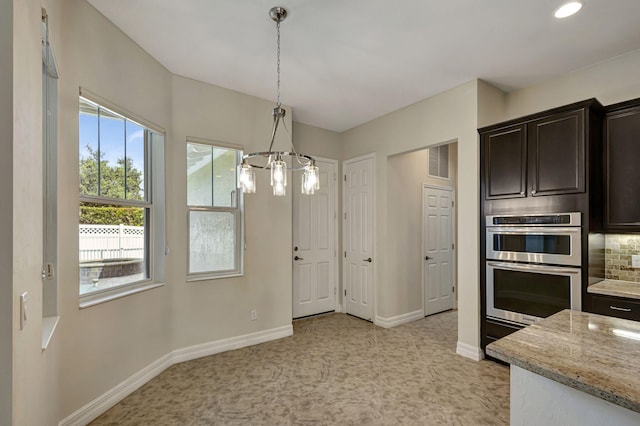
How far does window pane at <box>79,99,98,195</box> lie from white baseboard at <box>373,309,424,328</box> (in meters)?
3.64

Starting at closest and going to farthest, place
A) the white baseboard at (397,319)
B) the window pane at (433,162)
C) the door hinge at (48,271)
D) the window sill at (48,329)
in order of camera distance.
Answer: the window sill at (48,329), the door hinge at (48,271), the white baseboard at (397,319), the window pane at (433,162)

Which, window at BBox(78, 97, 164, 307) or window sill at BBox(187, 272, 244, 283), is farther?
window sill at BBox(187, 272, 244, 283)

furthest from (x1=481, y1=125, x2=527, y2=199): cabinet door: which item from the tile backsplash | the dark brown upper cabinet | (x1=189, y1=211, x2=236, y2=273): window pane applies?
(x1=189, y1=211, x2=236, y2=273): window pane

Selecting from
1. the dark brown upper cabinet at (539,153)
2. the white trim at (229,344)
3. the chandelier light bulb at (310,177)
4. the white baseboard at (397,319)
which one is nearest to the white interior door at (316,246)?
the white trim at (229,344)

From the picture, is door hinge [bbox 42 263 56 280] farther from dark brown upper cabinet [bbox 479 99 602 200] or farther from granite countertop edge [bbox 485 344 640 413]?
dark brown upper cabinet [bbox 479 99 602 200]

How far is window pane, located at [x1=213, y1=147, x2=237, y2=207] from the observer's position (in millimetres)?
3498

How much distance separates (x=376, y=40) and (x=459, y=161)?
5.36ft

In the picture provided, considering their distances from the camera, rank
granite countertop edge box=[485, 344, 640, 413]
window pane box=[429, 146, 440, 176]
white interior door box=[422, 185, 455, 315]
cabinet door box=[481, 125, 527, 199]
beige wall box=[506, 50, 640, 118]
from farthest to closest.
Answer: window pane box=[429, 146, 440, 176] < white interior door box=[422, 185, 455, 315] < cabinet door box=[481, 125, 527, 199] < beige wall box=[506, 50, 640, 118] < granite countertop edge box=[485, 344, 640, 413]

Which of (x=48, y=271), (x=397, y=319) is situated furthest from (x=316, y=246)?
(x=48, y=271)

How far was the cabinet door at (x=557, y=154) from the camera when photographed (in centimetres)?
258

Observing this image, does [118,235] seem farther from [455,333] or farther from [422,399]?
[455,333]

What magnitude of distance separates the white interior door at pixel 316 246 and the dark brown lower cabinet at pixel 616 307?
3.19m

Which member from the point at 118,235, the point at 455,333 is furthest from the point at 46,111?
the point at 455,333

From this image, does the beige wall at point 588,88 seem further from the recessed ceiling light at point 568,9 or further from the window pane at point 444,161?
the window pane at point 444,161
